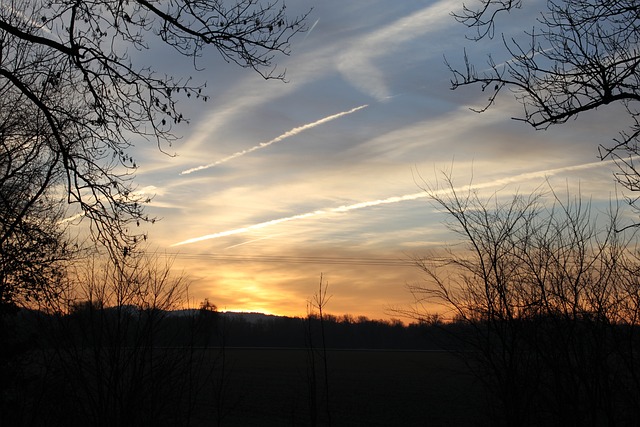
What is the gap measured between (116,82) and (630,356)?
7156 mm

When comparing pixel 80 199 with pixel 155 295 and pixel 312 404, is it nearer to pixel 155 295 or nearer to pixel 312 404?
Result: pixel 155 295

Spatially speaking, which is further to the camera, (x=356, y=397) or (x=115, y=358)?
(x=356, y=397)

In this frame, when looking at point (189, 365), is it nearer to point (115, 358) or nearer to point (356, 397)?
point (115, 358)

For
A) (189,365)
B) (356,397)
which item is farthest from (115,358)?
(356,397)

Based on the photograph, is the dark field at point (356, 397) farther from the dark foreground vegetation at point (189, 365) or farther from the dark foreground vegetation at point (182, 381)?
the dark foreground vegetation at point (189, 365)

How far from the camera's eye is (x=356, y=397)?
32938mm

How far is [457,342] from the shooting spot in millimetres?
8031

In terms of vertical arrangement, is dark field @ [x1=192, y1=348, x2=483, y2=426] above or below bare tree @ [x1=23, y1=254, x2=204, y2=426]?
below

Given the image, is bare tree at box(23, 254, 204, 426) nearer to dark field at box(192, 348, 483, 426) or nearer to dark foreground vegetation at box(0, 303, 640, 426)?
dark foreground vegetation at box(0, 303, 640, 426)

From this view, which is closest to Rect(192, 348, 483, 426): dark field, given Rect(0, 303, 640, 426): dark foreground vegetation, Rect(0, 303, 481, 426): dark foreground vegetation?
Rect(0, 303, 481, 426): dark foreground vegetation

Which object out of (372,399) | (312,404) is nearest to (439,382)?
(372,399)

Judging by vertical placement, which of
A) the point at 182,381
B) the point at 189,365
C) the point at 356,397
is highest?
the point at 189,365

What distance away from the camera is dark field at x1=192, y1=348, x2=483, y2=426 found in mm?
25970

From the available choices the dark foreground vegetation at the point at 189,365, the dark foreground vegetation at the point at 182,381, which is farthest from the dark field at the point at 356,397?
the dark foreground vegetation at the point at 189,365
